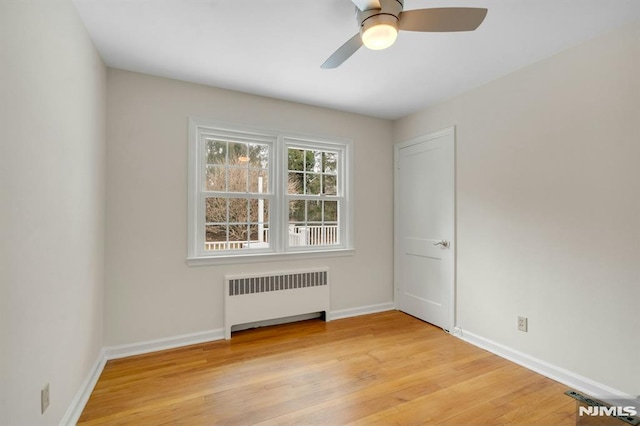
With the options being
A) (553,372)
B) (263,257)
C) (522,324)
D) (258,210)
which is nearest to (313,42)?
(258,210)

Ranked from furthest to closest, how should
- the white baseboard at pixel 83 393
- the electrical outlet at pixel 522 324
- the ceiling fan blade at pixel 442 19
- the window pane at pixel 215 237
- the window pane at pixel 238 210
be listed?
the window pane at pixel 238 210 → the window pane at pixel 215 237 → the electrical outlet at pixel 522 324 → the white baseboard at pixel 83 393 → the ceiling fan blade at pixel 442 19

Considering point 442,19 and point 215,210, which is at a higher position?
point 442,19

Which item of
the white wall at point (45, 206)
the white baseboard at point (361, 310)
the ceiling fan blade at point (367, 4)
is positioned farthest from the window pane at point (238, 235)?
the ceiling fan blade at point (367, 4)

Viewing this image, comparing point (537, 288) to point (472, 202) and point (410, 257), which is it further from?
point (410, 257)

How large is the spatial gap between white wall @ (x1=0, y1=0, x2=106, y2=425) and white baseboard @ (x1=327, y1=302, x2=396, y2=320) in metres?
2.37

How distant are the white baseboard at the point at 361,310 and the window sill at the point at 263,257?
0.69m

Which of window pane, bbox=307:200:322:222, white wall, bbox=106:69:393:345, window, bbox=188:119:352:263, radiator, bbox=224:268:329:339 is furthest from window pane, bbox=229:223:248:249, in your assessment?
window pane, bbox=307:200:322:222

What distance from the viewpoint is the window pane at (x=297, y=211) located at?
354cm

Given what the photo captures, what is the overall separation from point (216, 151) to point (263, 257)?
1.23 meters

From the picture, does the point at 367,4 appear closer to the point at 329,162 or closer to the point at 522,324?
the point at 329,162

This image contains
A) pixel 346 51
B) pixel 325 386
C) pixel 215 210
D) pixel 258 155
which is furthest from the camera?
pixel 258 155

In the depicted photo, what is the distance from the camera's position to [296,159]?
142 inches

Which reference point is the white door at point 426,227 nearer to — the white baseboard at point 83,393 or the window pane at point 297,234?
the window pane at point 297,234

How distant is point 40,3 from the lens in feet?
4.68
